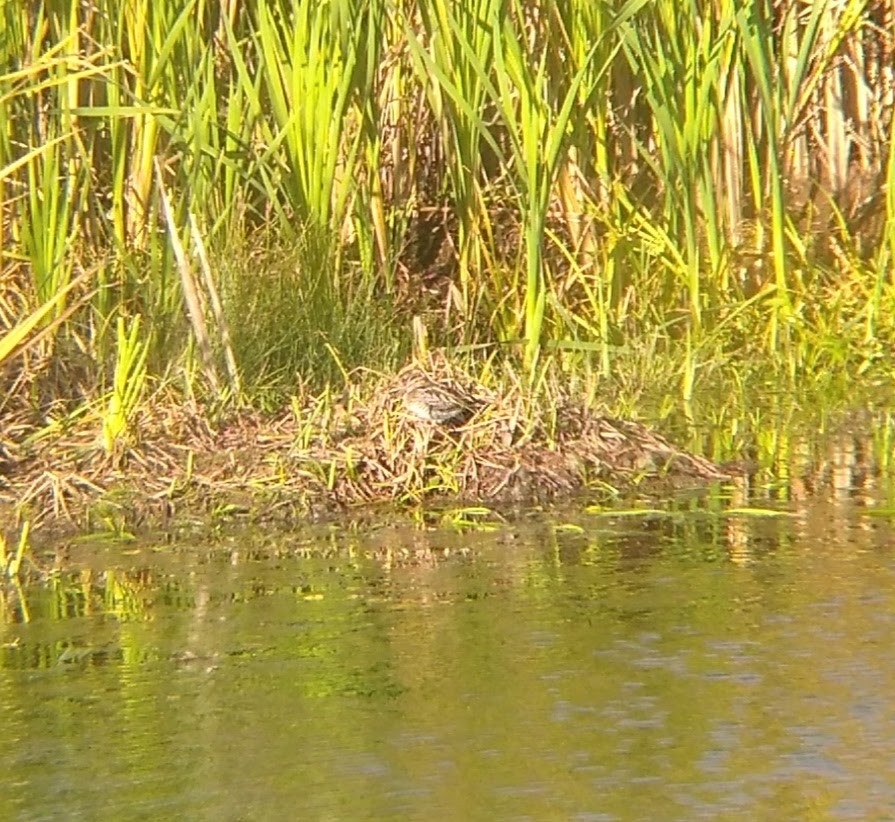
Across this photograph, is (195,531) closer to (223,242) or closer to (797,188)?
(223,242)

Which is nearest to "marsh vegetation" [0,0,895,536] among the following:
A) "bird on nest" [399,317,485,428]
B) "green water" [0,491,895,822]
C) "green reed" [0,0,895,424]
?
"green reed" [0,0,895,424]

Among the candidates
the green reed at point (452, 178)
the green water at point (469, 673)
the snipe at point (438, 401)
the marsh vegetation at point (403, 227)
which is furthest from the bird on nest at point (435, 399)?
the green reed at point (452, 178)

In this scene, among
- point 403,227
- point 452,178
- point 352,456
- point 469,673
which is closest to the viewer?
point 469,673

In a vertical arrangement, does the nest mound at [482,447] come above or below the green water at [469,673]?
above

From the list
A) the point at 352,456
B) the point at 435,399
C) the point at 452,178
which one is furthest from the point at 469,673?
the point at 452,178

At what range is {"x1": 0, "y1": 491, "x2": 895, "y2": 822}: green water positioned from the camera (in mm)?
2949

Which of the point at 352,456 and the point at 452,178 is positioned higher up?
the point at 452,178

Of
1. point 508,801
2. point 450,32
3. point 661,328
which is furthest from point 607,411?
point 508,801

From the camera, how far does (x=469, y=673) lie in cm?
355

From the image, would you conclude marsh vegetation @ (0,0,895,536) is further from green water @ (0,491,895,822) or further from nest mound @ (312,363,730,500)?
green water @ (0,491,895,822)

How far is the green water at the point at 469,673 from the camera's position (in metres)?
2.95

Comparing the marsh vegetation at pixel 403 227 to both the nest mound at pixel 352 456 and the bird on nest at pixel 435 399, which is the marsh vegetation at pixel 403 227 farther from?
the bird on nest at pixel 435 399

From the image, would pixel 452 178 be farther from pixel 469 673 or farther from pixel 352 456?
pixel 469 673

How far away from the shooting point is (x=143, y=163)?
235 inches
